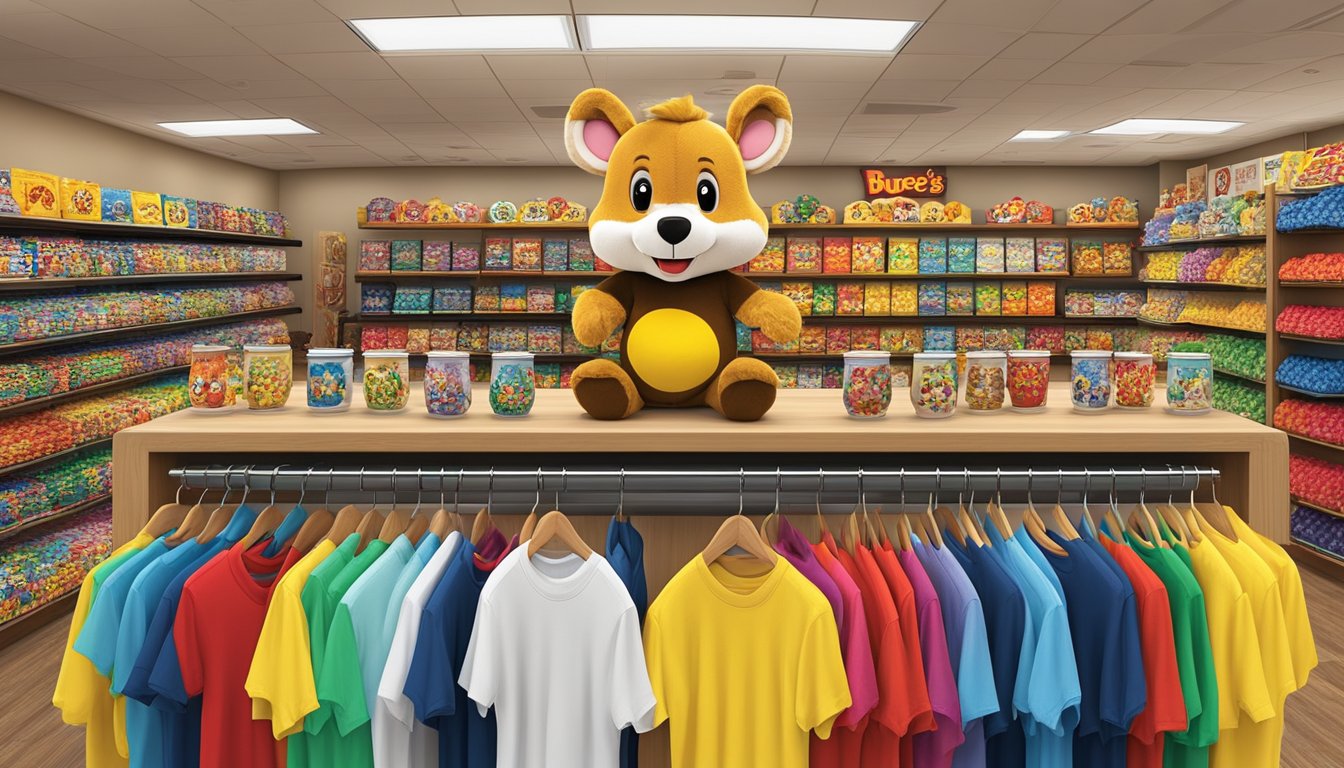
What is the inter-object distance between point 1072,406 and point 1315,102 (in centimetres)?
639

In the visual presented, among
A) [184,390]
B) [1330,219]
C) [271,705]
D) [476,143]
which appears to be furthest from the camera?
[476,143]

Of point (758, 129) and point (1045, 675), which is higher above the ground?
point (758, 129)

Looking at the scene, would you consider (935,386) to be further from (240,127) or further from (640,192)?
(240,127)

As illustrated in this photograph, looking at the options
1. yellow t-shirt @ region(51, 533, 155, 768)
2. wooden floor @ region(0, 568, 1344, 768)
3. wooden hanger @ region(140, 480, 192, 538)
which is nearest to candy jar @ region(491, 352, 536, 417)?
wooden hanger @ region(140, 480, 192, 538)

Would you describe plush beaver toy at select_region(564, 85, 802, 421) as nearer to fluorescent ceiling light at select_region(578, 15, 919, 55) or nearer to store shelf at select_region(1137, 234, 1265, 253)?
fluorescent ceiling light at select_region(578, 15, 919, 55)

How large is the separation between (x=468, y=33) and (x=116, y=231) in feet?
8.47

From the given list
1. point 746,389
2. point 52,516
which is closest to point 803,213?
point 52,516

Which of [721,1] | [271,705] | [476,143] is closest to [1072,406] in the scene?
[271,705]

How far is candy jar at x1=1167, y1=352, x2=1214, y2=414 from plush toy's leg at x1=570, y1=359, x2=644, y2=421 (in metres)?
1.19

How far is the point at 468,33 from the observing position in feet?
16.8

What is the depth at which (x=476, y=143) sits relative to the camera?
28.2 feet

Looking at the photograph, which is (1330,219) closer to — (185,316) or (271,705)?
(271,705)

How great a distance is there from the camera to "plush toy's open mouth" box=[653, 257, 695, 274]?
2.10m

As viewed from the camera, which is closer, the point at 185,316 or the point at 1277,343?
the point at 1277,343
